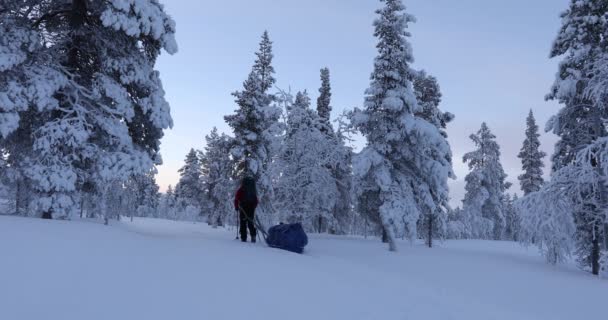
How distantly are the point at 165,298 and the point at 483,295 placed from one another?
7269 mm

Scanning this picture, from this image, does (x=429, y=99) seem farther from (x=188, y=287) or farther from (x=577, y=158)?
(x=188, y=287)

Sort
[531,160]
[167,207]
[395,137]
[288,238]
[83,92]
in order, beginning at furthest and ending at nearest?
[167,207]
[531,160]
[395,137]
[288,238]
[83,92]

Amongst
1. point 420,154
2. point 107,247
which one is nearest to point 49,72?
point 107,247

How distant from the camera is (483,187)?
4406cm

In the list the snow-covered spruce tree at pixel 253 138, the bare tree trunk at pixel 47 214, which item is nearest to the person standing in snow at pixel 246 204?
the bare tree trunk at pixel 47 214

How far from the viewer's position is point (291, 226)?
10953mm

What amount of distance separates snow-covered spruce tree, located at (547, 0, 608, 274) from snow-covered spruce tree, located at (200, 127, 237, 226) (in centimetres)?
2109

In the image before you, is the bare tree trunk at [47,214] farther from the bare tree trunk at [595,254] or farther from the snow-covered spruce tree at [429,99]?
the snow-covered spruce tree at [429,99]

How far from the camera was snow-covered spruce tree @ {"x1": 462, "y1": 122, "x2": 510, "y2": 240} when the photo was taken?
144 ft

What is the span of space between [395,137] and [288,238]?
9819 mm

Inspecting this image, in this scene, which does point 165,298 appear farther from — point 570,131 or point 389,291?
point 570,131

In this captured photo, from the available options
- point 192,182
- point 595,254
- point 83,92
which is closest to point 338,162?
point 595,254

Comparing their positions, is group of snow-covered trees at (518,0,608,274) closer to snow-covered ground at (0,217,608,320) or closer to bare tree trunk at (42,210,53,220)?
snow-covered ground at (0,217,608,320)

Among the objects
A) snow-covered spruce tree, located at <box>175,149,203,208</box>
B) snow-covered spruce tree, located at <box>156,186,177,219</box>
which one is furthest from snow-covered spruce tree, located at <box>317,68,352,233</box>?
snow-covered spruce tree, located at <box>156,186,177,219</box>
